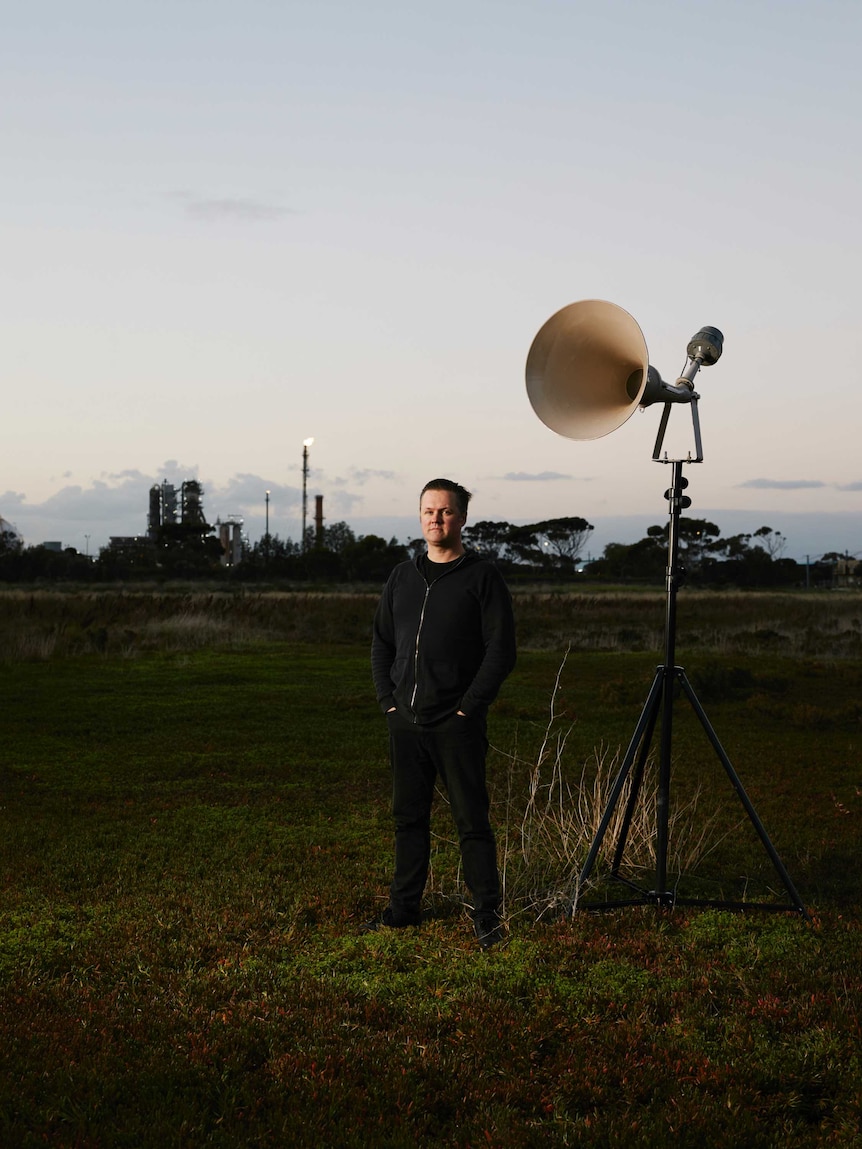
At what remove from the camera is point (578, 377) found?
4465mm

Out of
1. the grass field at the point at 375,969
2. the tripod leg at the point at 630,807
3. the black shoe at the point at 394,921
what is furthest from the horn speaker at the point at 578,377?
the black shoe at the point at 394,921

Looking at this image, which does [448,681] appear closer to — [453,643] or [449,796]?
[453,643]

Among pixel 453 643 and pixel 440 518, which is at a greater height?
pixel 440 518

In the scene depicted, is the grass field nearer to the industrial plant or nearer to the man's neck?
the man's neck

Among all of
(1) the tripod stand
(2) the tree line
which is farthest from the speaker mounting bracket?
(2) the tree line

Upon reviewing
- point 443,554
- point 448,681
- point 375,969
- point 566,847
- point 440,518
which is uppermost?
point 440,518

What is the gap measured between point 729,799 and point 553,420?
13.6ft

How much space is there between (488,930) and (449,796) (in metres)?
0.60

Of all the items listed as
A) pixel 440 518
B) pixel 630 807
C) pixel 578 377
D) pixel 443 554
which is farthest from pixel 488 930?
pixel 578 377

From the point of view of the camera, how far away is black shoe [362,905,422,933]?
4.45m

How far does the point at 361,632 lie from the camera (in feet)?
69.1

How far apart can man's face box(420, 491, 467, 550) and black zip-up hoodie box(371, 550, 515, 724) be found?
13cm

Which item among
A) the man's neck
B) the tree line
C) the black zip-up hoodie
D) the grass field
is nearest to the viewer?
the grass field

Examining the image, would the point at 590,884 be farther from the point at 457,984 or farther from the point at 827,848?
the point at 827,848
